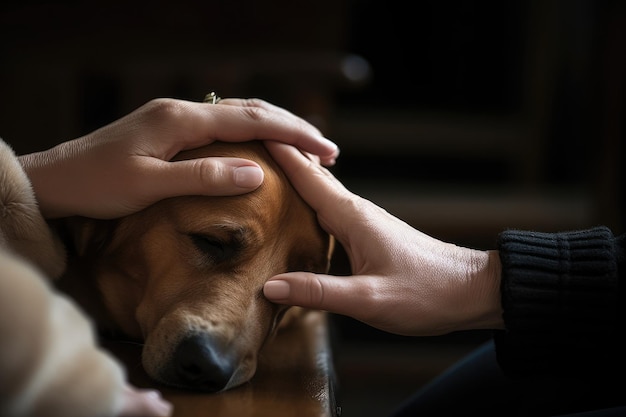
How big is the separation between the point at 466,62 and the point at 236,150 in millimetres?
3335

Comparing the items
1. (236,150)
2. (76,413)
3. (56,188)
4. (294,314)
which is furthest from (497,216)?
(76,413)

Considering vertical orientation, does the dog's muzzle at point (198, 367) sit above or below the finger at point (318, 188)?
below

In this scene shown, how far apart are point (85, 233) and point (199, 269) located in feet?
0.68

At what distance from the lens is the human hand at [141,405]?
2.47ft

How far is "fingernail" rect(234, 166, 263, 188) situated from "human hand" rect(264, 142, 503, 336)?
0.14m

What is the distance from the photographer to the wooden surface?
98cm

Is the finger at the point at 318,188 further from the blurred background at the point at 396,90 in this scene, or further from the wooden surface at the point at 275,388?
the blurred background at the point at 396,90

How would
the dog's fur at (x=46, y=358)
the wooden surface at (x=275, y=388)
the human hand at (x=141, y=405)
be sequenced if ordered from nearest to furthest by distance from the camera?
the dog's fur at (x=46, y=358) < the human hand at (x=141, y=405) < the wooden surface at (x=275, y=388)

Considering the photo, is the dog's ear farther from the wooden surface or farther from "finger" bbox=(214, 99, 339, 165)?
"finger" bbox=(214, 99, 339, 165)

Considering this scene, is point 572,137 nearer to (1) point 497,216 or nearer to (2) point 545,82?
(2) point 545,82

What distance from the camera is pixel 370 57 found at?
444 cm

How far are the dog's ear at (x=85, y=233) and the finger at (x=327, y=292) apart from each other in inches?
13.5

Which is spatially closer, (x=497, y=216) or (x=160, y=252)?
(x=160, y=252)

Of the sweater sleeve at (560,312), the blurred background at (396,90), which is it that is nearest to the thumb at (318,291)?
the sweater sleeve at (560,312)
